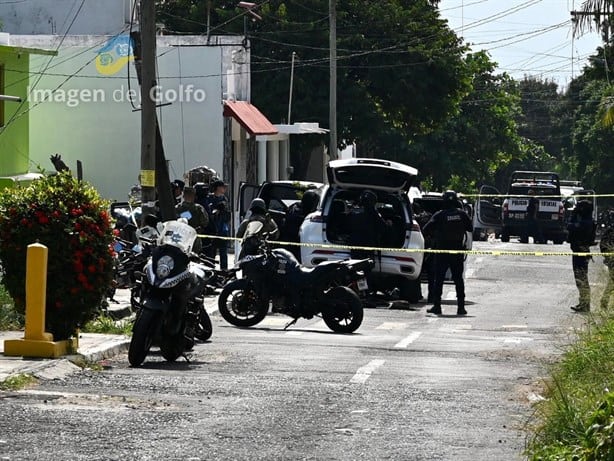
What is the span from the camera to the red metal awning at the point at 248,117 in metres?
41.2

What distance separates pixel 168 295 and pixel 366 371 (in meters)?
1.98

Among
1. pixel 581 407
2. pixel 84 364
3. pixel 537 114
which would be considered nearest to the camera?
pixel 581 407

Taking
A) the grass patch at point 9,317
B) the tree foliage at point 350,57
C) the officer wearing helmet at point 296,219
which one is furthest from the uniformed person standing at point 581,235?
the tree foliage at point 350,57

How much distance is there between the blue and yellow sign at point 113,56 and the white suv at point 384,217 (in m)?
17.3

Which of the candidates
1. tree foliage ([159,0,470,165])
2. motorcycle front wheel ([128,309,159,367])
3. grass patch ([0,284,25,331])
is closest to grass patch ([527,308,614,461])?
motorcycle front wheel ([128,309,159,367])

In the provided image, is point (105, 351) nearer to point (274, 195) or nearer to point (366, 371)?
point (366, 371)

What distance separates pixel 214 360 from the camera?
13.9 meters

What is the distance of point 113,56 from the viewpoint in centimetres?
3947

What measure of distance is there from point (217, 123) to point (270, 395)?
29499mm

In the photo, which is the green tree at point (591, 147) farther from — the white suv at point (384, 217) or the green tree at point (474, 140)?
the white suv at point (384, 217)

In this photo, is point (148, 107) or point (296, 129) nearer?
point (148, 107)

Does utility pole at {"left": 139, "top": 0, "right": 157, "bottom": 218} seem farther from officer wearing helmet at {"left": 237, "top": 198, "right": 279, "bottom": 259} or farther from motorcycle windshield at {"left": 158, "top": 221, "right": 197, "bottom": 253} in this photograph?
motorcycle windshield at {"left": 158, "top": 221, "right": 197, "bottom": 253}

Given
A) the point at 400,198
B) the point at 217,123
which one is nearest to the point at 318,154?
the point at 217,123

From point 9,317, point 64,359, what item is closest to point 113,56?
point 9,317
